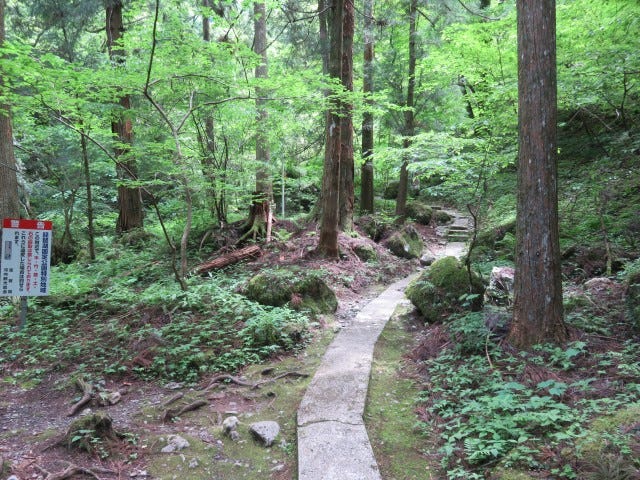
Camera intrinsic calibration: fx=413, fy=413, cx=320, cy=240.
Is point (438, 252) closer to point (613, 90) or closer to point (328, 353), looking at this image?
point (613, 90)

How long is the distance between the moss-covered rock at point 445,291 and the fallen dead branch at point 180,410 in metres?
3.81

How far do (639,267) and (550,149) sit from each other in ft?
8.06

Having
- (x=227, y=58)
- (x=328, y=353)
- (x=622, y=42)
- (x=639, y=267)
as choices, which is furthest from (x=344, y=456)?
(x=622, y=42)

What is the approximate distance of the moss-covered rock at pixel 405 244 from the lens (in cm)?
1169

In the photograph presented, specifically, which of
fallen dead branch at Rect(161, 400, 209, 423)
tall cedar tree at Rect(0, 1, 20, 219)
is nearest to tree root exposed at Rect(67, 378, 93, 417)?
fallen dead branch at Rect(161, 400, 209, 423)

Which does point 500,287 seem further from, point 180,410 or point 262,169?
point 262,169

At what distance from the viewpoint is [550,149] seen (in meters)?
4.54

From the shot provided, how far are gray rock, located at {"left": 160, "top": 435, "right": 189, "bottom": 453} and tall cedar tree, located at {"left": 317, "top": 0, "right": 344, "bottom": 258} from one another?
6.14m

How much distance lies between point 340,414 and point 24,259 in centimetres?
559

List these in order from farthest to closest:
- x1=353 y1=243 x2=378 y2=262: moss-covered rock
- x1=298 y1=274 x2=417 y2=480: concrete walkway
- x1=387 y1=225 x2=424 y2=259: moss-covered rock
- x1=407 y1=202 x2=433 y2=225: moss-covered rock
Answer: x1=407 y1=202 x2=433 y2=225: moss-covered rock → x1=387 y1=225 x2=424 y2=259: moss-covered rock → x1=353 y1=243 x2=378 y2=262: moss-covered rock → x1=298 y1=274 x2=417 y2=480: concrete walkway

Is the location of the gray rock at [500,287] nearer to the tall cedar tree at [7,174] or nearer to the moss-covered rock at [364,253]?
the moss-covered rock at [364,253]

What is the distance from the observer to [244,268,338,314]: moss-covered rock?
7090 mm

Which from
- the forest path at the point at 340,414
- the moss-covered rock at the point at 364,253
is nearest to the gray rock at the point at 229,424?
the forest path at the point at 340,414

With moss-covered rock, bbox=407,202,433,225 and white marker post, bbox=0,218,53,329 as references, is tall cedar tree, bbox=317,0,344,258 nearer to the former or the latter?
white marker post, bbox=0,218,53,329
